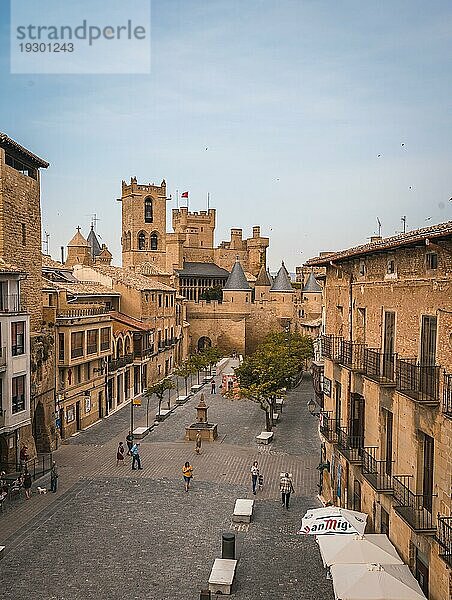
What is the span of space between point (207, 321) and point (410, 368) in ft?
205

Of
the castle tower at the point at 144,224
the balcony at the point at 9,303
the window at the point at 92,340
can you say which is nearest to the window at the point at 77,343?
the window at the point at 92,340

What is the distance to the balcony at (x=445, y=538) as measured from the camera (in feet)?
41.8

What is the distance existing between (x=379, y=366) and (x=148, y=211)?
275 ft

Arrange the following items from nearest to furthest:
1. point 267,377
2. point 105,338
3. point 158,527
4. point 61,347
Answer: point 158,527 → point 61,347 → point 267,377 → point 105,338

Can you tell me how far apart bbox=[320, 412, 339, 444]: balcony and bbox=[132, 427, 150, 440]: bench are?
1358 centimetres

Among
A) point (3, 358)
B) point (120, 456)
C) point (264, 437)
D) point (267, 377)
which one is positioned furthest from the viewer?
point (267, 377)

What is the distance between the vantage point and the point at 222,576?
1698cm

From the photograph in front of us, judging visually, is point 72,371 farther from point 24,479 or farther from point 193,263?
point 193,263

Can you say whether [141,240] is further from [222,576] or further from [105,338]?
[222,576]

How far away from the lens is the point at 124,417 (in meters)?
41.6

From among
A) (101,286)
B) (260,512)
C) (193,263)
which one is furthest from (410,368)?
(193,263)

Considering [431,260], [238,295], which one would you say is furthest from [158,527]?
[238,295]

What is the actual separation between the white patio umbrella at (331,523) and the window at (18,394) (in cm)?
1374

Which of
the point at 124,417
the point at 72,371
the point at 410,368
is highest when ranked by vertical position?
the point at 410,368
